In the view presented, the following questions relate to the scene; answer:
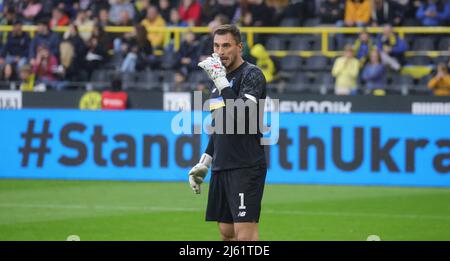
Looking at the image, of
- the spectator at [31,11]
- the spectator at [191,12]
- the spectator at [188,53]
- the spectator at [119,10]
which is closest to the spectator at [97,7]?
the spectator at [119,10]

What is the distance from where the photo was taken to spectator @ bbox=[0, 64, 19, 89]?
24.8 m

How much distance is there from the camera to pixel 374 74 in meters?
22.4

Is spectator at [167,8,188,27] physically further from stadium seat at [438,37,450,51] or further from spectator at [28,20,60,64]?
stadium seat at [438,37,450,51]

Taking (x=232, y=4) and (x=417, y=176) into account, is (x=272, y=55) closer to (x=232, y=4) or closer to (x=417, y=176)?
(x=232, y=4)

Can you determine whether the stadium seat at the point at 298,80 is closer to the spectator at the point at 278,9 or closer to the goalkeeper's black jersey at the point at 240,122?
the spectator at the point at 278,9

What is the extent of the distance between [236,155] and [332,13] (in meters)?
15.9

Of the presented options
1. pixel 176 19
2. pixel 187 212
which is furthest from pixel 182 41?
pixel 187 212

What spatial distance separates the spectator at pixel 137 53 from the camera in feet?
80.7

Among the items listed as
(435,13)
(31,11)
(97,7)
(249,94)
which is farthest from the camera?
(31,11)

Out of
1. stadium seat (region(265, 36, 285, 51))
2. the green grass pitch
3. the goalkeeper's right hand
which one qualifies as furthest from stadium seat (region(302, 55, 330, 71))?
the goalkeeper's right hand

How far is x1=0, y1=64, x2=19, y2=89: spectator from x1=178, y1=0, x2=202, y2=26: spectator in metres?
4.37

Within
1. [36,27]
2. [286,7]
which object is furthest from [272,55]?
[36,27]

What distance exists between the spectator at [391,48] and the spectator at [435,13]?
3.81 ft

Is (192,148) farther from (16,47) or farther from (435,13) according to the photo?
(16,47)
